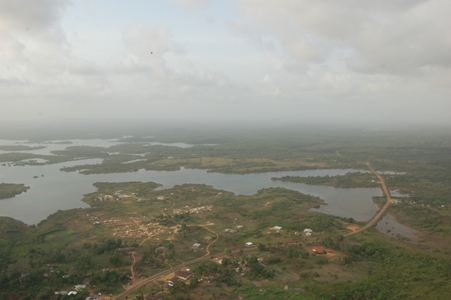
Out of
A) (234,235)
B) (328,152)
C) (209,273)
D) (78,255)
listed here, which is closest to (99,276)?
(78,255)

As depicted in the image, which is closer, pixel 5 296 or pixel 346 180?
pixel 5 296

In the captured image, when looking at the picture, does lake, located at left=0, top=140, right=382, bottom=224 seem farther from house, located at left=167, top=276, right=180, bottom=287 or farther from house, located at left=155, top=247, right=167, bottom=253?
house, located at left=167, top=276, right=180, bottom=287

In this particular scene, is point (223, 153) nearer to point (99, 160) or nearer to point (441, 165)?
point (99, 160)

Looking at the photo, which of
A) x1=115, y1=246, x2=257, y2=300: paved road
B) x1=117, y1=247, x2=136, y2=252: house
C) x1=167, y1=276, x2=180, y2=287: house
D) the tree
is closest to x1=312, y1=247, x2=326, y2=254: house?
x1=115, y1=246, x2=257, y2=300: paved road

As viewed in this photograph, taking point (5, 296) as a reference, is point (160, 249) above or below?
above

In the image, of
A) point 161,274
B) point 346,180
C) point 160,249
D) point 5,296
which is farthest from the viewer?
point 346,180

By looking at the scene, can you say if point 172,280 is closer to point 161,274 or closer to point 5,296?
point 161,274

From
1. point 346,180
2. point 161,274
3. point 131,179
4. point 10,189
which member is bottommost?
Result: point 161,274

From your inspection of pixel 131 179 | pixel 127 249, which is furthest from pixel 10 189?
pixel 127 249
